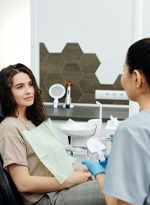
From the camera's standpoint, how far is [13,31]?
2672 mm

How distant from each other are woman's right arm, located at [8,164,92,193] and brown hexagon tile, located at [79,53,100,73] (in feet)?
5.61

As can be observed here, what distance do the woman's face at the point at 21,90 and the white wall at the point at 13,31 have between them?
904 mm

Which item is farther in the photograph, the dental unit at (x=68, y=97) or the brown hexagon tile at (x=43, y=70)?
the brown hexagon tile at (x=43, y=70)

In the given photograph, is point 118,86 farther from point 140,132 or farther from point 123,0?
point 140,132

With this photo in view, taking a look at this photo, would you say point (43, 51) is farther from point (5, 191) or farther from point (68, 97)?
point (5, 191)

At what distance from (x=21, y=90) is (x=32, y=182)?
49 cm

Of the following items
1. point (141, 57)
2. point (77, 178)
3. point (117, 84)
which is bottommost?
point (77, 178)

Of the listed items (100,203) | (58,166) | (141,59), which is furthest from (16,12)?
(141,59)

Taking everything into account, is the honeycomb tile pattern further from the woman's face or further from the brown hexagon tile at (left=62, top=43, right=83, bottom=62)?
the woman's face

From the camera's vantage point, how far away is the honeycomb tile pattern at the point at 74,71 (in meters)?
3.20

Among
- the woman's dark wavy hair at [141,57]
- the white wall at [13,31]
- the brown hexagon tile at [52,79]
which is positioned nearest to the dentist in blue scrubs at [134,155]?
the woman's dark wavy hair at [141,57]

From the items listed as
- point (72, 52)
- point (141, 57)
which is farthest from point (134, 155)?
point (72, 52)

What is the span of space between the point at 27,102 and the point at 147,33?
1.71 m

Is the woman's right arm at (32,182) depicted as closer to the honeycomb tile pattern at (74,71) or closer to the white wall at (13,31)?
the white wall at (13,31)
